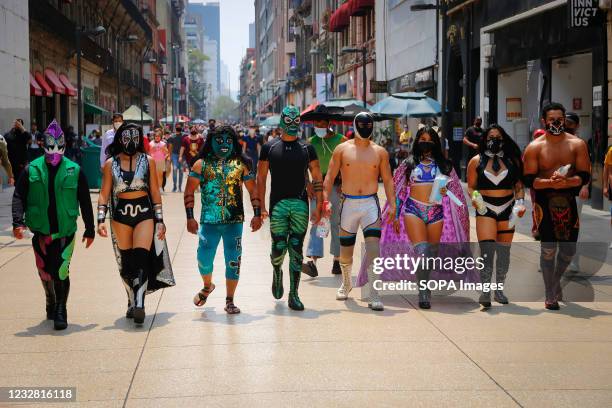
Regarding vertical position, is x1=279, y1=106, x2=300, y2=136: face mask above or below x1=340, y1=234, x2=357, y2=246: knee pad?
above

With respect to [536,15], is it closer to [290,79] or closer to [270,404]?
[270,404]

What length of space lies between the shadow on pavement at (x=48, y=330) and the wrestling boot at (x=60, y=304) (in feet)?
0.18

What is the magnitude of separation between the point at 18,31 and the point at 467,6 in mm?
12685

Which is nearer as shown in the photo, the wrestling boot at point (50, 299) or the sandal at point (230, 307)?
the wrestling boot at point (50, 299)

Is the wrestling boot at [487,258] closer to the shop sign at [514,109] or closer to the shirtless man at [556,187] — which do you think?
the shirtless man at [556,187]

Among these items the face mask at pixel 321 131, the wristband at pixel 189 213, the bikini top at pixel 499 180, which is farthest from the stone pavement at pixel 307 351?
the face mask at pixel 321 131

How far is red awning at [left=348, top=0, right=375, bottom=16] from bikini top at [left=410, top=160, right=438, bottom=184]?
35.1 metres

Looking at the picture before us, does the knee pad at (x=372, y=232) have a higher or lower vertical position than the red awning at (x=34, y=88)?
lower

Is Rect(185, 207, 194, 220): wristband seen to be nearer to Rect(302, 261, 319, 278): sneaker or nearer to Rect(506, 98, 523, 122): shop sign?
Rect(302, 261, 319, 278): sneaker

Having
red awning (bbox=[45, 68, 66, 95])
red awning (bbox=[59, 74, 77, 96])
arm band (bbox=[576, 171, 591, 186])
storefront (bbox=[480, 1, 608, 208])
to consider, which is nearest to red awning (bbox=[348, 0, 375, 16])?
red awning (bbox=[59, 74, 77, 96])

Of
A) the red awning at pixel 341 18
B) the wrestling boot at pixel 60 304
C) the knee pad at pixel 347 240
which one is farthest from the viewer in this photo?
the red awning at pixel 341 18

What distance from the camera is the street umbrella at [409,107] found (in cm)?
2398

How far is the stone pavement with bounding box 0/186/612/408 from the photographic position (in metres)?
5.78

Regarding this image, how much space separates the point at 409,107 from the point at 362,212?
15733 millimetres
